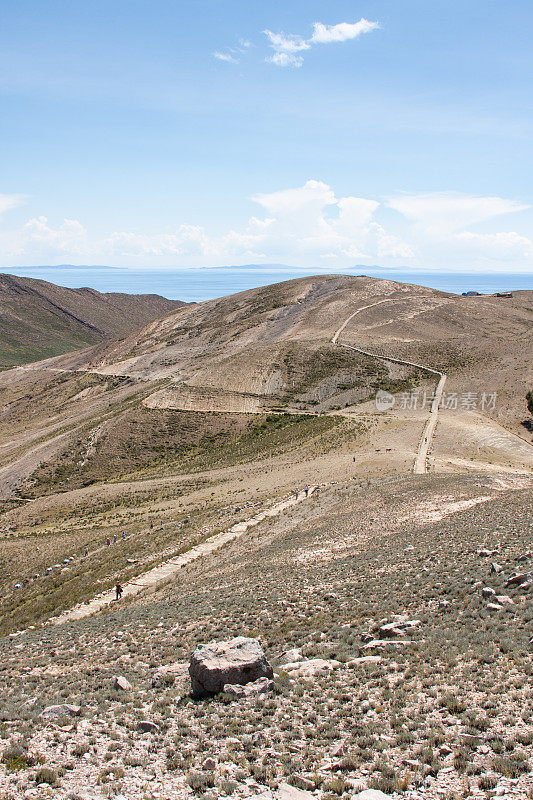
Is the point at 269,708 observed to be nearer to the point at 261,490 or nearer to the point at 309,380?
the point at 261,490

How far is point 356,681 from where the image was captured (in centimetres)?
938

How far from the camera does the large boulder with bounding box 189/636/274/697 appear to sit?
952 cm


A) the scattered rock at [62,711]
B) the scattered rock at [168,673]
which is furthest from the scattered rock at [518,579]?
the scattered rock at [62,711]

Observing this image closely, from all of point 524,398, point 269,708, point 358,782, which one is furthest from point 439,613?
point 524,398

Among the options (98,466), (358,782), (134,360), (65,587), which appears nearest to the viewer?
Result: (358,782)

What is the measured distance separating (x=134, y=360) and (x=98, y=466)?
40.3 meters

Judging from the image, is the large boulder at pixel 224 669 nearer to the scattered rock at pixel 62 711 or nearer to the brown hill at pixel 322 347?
the scattered rock at pixel 62 711

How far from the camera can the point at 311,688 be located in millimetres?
9297

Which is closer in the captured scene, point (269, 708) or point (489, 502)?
point (269, 708)

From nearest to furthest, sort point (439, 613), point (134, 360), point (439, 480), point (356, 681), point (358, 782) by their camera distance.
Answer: point (358, 782)
point (356, 681)
point (439, 613)
point (439, 480)
point (134, 360)

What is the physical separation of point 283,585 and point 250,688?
715cm

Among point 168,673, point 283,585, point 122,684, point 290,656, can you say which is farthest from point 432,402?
point 122,684

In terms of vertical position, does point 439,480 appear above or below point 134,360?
below

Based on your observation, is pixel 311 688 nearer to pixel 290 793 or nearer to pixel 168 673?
pixel 290 793
